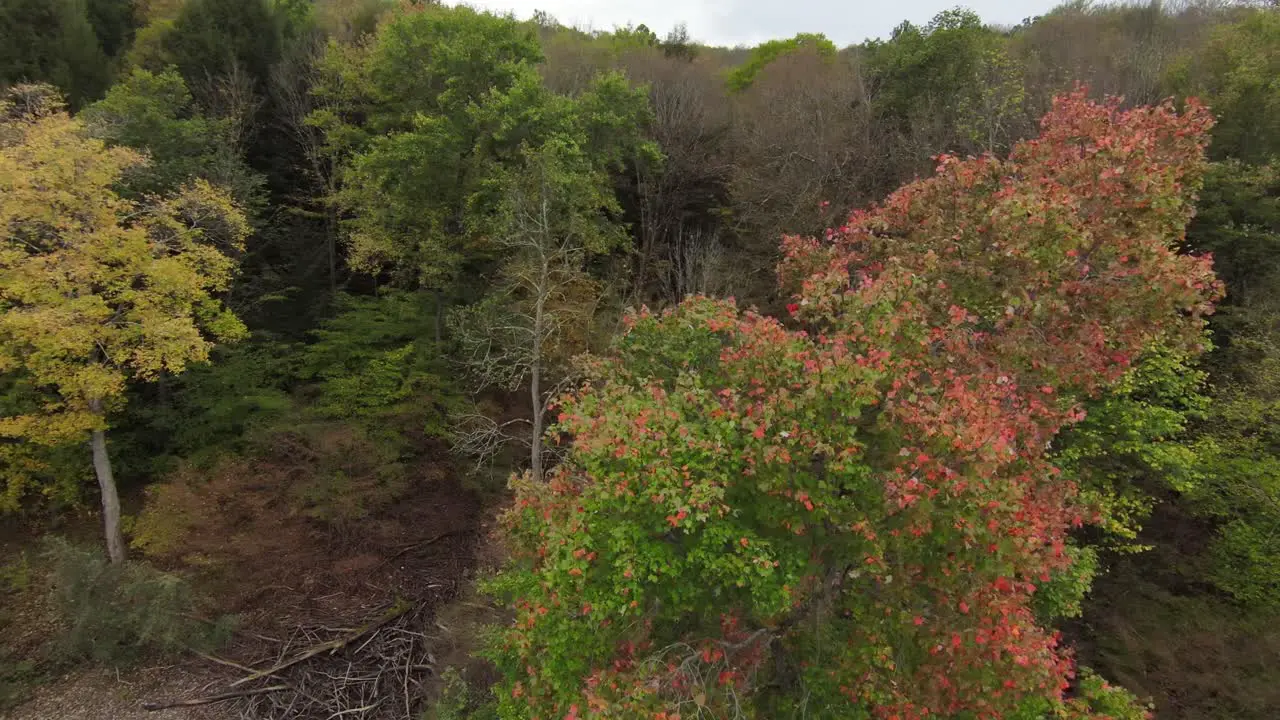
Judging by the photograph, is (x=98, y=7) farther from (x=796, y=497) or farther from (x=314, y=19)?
(x=796, y=497)

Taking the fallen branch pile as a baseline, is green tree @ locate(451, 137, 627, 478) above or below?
above

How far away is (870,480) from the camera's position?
6168 mm

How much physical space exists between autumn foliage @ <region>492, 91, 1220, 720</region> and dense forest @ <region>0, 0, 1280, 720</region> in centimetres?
6

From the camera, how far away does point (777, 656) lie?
7.98 metres

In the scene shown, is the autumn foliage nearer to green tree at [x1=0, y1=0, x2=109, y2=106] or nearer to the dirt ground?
the dirt ground

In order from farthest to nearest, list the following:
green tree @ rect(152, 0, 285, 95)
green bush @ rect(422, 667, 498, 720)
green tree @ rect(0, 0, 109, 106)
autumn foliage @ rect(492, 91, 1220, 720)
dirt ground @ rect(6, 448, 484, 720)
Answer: green tree @ rect(152, 0, 285, 95) < green tree @ rect(0, 0, 109, 106) < dirt ground @ rect(6, 448, 484, 720) < green bush @ rect(422, 667, 498, 720) < autumn foliage @ rect(492, 91, 1220, 720)

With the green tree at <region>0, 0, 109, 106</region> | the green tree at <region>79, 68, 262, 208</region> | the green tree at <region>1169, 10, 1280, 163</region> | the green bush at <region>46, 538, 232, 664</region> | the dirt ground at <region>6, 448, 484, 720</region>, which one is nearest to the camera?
the dirt ground at <region>6, 448, 484, 720</region>

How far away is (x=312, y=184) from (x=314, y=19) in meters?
10.8

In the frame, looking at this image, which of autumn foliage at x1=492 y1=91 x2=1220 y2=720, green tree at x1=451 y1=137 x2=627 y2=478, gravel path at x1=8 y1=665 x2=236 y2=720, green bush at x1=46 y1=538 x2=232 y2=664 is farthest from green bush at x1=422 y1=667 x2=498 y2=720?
green bush at x1=46 y1=538 x2=232 y2=664

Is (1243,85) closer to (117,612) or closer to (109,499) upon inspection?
(117,612)

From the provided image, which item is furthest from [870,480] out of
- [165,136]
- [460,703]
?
[165,136]

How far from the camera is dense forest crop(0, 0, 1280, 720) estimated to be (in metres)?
6.36

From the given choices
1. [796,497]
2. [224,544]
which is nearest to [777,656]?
[796,497]

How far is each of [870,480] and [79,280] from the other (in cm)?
1670
